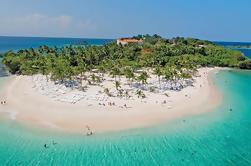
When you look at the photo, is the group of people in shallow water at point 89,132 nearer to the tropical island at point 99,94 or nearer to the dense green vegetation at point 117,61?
the tropical island at point 99,94

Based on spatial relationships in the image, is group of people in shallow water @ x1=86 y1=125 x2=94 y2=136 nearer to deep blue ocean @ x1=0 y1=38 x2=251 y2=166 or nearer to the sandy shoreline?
the sandy shoreline

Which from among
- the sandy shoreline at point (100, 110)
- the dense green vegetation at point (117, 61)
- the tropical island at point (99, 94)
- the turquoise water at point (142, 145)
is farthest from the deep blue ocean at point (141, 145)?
the dense green vegetation at point (117, 61)

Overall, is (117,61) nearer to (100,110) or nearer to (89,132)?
(100,110)

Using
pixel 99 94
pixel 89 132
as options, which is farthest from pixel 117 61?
pixel 89 132

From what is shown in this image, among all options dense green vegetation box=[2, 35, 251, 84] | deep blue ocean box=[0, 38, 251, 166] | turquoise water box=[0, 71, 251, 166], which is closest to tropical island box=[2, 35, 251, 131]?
dense green vegetation box=[2, 35, 251, 84]

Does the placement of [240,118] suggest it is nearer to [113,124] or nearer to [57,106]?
[113,124]
